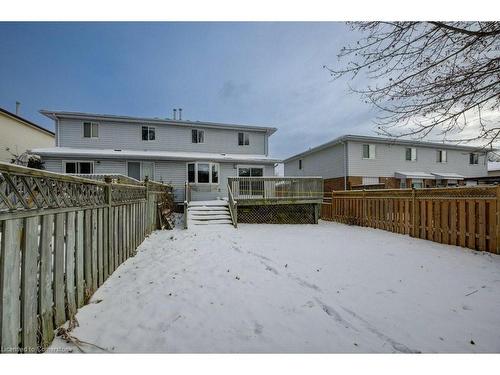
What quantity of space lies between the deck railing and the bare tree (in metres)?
7.96

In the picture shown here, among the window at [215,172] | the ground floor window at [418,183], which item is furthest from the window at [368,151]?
the window at [215,172]

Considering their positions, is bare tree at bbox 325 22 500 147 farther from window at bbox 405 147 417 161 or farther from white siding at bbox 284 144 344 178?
window at bbox 405 147 417 161

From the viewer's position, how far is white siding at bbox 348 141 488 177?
18828 mm

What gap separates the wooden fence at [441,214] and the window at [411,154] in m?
13.8

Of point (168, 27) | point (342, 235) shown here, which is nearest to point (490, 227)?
point (342, 235)

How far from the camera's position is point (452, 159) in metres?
22.7

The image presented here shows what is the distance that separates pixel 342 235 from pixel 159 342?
24.1 ft

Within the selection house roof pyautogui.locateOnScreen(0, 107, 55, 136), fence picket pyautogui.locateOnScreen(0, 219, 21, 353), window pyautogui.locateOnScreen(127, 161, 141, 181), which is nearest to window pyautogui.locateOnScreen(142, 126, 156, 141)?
window pyautogui.locateOnScreen(127, 161, 141, 181)

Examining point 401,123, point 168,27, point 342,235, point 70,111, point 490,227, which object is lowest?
point 342,235

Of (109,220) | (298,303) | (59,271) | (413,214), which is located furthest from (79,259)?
(413,214)

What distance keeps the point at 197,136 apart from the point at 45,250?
15.9m

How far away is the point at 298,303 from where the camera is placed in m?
3.22

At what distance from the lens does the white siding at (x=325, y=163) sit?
19.4 metres

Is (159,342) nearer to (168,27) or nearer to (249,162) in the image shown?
(168,27)
